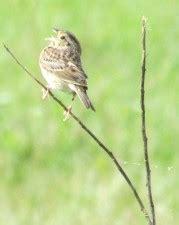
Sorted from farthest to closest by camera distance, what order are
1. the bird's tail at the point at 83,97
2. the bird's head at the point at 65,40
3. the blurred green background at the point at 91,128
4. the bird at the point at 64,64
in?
the blurred green background at the point at 91,128, the bird's head at the point at 65,40, the bird at the point at 64,64, the bird's tail at the point at 83,97

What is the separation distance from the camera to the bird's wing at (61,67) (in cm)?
909

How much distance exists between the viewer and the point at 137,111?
11.5m

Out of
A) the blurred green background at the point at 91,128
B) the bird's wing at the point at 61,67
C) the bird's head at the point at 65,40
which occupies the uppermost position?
the bird's head at the point at 65,40

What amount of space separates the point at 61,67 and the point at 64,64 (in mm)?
69

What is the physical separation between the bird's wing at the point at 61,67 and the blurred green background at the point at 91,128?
1.29m

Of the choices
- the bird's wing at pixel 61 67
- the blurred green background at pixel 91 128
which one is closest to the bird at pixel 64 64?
the bird's wing at pixel 61 67

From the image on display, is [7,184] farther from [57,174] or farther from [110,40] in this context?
[110,40]

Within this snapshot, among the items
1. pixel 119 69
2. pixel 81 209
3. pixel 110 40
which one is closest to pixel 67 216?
pixel 81 209

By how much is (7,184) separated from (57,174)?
1.39 feet

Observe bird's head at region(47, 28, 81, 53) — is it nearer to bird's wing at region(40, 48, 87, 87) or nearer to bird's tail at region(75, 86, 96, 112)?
bird's wing at region(40, 48, 87, 87)

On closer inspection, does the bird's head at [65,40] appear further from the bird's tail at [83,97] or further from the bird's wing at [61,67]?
the bird's tail at [83,97]

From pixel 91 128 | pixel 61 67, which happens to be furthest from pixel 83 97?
pixel 91 128

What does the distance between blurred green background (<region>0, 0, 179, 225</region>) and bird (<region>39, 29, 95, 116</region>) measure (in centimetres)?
129

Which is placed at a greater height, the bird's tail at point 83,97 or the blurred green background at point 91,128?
the bird's tail at point 83,97
